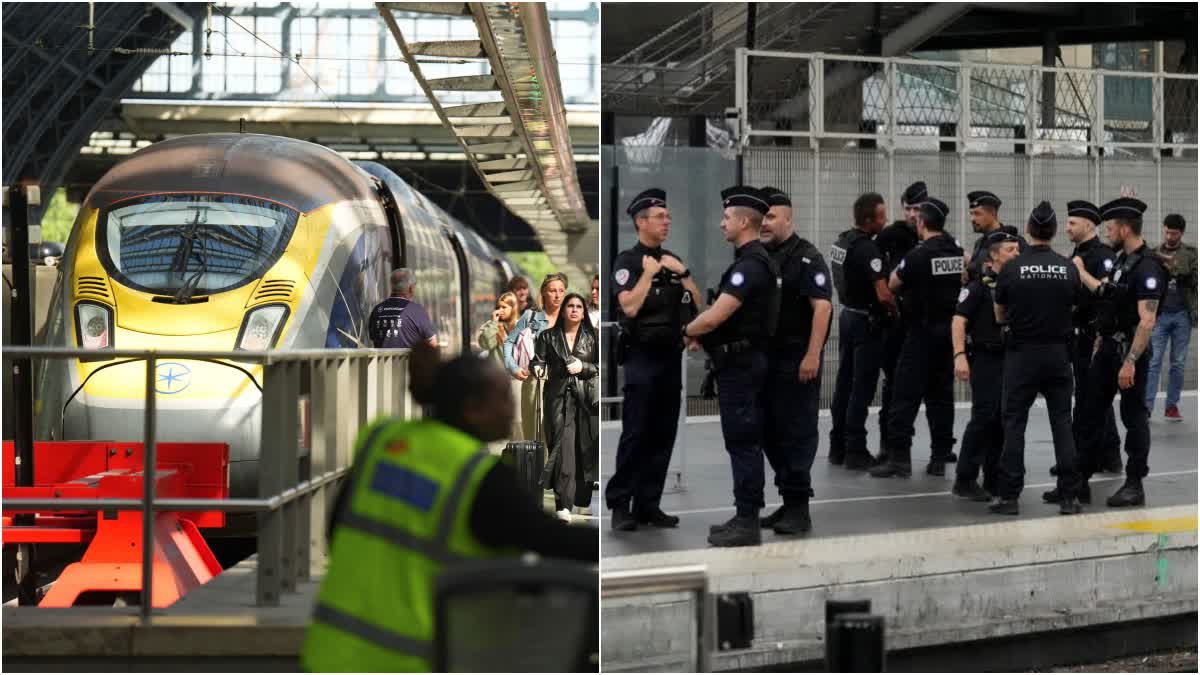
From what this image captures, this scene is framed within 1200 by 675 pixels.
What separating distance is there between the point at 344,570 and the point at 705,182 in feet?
35.0

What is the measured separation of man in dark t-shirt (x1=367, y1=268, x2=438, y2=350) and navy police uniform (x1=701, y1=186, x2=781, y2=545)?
246cm

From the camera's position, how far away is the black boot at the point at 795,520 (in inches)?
326

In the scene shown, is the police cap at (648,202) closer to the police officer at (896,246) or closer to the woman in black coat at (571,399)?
the woman in black coat at (571,399)

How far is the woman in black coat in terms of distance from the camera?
34.7ft

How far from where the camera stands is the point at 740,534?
785 cm

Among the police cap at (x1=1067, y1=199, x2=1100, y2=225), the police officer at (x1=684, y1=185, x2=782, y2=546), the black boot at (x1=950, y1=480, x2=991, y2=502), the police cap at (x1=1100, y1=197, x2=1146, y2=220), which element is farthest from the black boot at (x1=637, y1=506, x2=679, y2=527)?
the police cap at (x1=1067, y1=199, x2=1100, y2=225)

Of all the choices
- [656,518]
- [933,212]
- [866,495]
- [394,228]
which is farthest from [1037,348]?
[394,228]

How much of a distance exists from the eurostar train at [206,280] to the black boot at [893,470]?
11.6ft

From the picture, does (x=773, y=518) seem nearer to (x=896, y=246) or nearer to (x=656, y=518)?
(x=656, y=518)

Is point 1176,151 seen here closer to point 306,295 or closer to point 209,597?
point 306,295

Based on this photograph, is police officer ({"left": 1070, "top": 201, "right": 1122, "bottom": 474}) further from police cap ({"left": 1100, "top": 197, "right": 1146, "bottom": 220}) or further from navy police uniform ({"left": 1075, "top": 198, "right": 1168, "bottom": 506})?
police cap ({"left": 1100, "top": 197, "right": 1146, "bottom": 220})

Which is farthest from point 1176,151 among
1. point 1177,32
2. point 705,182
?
point 705,182

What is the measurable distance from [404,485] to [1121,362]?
7.41 metres

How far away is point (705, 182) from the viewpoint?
45.2 ft
